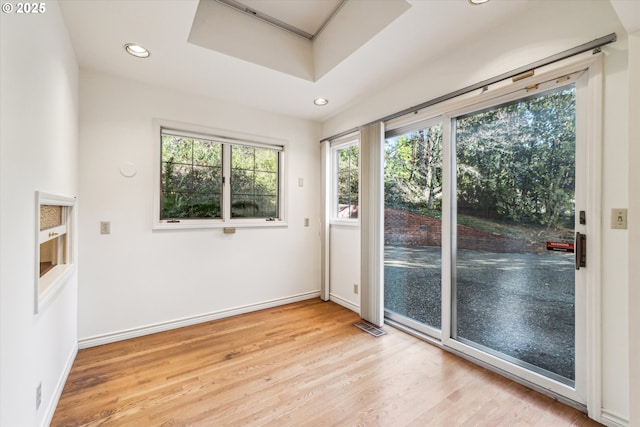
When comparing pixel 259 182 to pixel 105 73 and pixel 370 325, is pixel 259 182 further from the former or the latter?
pixel 370 325

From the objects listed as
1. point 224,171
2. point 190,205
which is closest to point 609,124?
point 224,171

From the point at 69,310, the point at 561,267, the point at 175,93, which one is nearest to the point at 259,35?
the point at 175,93

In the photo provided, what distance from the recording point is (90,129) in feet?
8.29

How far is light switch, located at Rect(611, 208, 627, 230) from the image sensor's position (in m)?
1.51

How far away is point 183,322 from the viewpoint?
299 centimetres

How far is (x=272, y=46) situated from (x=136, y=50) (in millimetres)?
1120

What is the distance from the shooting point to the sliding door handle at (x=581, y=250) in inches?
65.3

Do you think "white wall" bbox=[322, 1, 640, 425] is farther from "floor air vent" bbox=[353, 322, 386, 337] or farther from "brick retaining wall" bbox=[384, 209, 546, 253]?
"floor air vent" bbox=[353, 322, 386, 337]

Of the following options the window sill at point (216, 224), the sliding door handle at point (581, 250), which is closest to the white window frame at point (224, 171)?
the window sill at point (216, 224)

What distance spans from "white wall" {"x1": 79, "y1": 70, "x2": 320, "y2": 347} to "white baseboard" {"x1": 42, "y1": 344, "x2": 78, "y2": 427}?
0.95 ft

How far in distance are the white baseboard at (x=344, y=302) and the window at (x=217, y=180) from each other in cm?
126

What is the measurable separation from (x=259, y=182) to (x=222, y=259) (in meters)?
1.08

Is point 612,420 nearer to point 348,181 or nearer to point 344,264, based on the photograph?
point 344,264

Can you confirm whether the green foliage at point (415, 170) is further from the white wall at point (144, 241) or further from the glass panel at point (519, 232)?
the white wall at point (144, 241)
